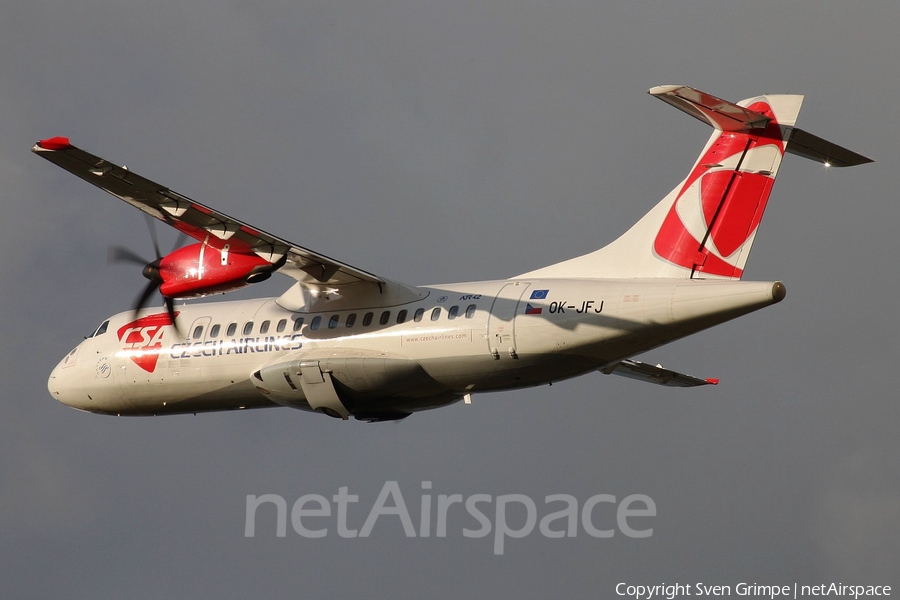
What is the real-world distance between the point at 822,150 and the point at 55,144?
1343cm

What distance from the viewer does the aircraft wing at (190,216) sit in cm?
2380

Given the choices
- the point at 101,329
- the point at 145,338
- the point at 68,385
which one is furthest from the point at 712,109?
the point at 68,385

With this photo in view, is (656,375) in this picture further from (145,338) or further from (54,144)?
(54,144)

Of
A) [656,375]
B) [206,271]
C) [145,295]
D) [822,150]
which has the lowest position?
[656,375]

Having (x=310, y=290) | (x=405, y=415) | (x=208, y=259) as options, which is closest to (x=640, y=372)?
(x=405, y=415)

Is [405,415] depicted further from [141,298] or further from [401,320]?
[141,298]

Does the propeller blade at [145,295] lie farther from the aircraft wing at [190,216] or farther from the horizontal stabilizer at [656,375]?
the horizontal stabilizer at [656,375]

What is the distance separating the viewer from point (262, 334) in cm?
2761

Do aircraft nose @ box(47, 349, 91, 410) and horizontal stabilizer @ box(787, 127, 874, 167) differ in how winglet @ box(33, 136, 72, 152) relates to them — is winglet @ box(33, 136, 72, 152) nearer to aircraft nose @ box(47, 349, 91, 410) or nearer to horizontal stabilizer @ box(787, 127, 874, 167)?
aircraft nose @ box(47, 349, 91, 410)

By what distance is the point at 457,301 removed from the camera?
2547 cm

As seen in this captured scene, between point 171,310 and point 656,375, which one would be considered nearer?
point 171,310

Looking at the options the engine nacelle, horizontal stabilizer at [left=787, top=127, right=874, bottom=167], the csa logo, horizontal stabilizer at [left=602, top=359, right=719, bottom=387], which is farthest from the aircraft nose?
horizontal stabilizer at [left=787, top=127, right=874, bottom=167]

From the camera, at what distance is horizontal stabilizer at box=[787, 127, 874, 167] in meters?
23.9

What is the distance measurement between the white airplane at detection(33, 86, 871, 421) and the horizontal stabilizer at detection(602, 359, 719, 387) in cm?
468
